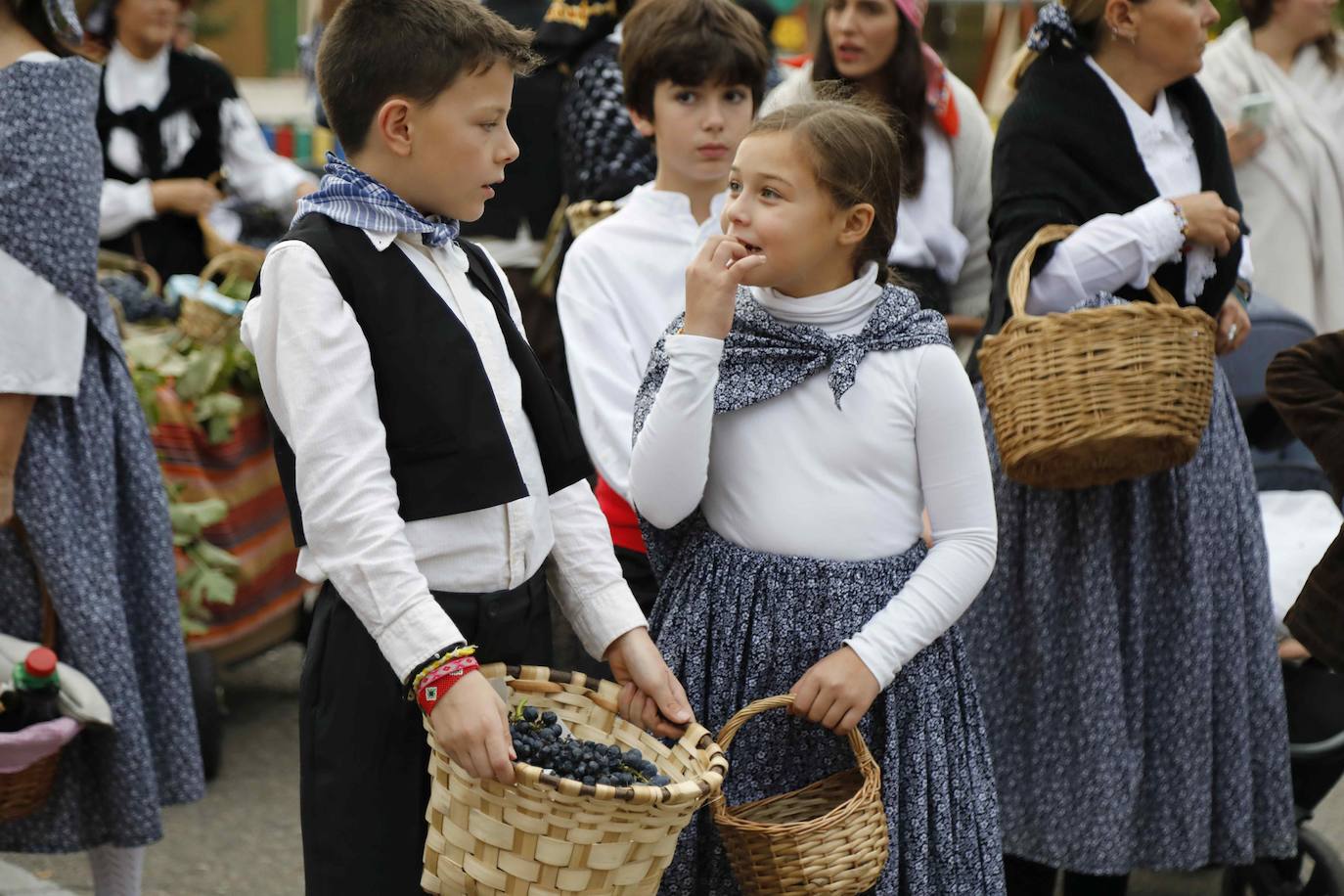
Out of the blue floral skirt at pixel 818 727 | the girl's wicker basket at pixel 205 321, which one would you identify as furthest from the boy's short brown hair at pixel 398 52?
the girl's wicker basket at pixel 205 321

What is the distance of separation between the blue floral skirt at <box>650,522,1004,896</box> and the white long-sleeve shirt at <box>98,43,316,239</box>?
2979mm

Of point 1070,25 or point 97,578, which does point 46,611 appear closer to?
point 97,578

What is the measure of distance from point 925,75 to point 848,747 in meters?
2.02

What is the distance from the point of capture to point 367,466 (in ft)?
6.66

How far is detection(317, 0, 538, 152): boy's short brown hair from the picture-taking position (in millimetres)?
2119

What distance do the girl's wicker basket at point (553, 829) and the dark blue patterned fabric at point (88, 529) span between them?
4.63 ft

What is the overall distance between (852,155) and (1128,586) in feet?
4.02

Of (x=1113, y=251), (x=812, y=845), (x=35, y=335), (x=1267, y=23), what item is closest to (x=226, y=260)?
(x=35, y=335)

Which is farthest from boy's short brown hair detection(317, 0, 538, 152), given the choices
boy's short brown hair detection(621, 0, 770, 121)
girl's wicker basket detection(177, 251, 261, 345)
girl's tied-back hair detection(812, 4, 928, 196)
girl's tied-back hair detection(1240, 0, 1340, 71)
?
girl's tied-back hair detection(1240, 0, 1340, 71)

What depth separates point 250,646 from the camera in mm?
4727

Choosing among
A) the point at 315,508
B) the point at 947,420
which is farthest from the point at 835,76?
the point at 315,508

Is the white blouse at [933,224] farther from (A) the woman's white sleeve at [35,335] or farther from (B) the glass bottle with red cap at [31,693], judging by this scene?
(B) the glass bottle with red cap at [31,693]

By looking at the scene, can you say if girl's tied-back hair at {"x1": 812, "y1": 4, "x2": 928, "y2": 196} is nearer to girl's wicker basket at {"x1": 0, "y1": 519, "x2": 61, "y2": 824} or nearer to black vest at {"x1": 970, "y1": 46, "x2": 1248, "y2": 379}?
black vest at {"x1": 970, "y1": 46, "x2": 1248, "y2": 379}

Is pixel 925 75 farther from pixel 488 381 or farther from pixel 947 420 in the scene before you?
pixel 488 381
